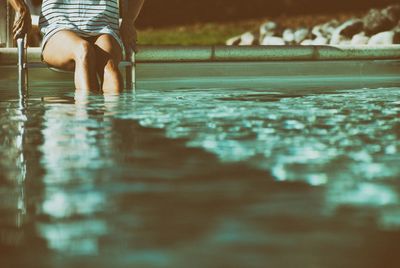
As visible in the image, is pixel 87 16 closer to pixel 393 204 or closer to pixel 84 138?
pixel 84 138

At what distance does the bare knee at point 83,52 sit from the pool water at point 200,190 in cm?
107

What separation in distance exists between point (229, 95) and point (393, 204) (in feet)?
10.4

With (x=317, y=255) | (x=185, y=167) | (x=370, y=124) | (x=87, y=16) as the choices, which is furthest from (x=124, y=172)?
(x=87, y=16)

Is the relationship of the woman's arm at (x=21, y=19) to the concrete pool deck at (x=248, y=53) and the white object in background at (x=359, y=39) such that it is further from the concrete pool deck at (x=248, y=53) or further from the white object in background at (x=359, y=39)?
the white object in background at (x=359, y=39)

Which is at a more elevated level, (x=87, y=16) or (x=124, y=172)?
(x=87, y=16)

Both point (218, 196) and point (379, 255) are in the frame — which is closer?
point (379, 255)

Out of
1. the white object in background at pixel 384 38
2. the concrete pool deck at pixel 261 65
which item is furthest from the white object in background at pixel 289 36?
the concrete pool deck at pixel 261 65

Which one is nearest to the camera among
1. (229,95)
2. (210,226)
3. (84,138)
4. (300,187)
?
(210,226)

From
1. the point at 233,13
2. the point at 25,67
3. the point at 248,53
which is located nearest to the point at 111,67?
the point at 25,67

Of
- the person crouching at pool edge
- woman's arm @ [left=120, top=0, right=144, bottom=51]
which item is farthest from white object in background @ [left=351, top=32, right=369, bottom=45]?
the person crouching at pool edge

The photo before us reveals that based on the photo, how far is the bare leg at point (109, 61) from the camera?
4.58 metres

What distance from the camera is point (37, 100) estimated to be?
14.5 ft

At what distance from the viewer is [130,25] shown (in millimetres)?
4891

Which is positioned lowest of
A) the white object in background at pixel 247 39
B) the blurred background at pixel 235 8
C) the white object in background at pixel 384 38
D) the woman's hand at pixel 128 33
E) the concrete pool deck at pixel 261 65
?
the concrete pool deck at pixel 261 65
